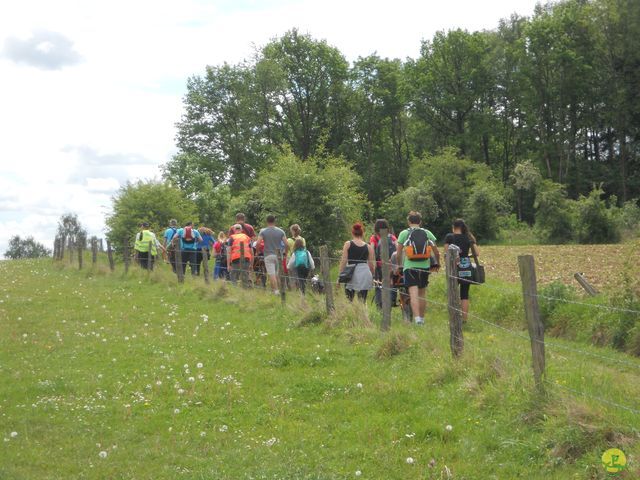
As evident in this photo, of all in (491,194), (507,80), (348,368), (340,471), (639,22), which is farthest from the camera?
(507,80)

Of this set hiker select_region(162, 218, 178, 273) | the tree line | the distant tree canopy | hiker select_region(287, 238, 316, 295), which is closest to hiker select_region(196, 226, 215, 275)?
hiker select_region(162, 218, 178, 273)

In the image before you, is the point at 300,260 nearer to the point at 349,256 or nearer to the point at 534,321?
the point at 349,256

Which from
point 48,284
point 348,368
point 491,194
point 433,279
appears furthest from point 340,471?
point 491,194

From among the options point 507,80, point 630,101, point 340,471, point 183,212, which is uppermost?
point 507,80

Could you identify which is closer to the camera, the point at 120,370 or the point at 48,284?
the point at 120,370

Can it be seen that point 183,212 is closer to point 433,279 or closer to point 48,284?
point 48,284

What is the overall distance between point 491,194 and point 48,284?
34.7 m

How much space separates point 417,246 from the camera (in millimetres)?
12750

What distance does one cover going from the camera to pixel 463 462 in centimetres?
659

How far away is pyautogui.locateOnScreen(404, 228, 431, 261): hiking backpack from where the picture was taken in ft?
41.8

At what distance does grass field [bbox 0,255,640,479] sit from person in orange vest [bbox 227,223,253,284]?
5145 mm

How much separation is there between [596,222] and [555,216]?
9.10ft

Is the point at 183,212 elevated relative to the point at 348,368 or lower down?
elevated

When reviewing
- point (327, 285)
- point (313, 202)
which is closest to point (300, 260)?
point (327, 285)
